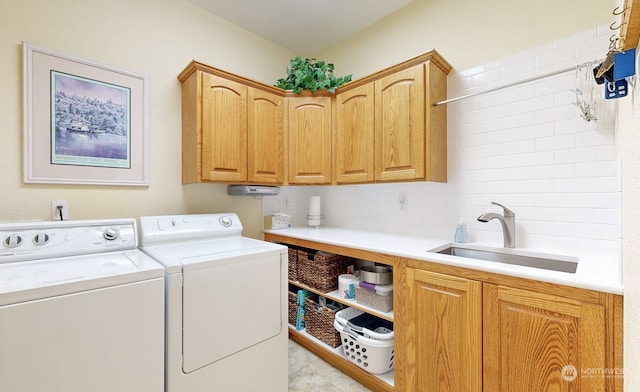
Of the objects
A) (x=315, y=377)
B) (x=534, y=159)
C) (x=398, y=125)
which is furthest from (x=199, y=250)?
(x=534, y=159)

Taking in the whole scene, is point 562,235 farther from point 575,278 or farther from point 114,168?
point 114,168

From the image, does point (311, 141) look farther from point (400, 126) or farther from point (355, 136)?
point (400, 126)

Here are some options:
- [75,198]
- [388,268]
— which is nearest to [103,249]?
[75,198]

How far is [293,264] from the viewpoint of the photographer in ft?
8.23

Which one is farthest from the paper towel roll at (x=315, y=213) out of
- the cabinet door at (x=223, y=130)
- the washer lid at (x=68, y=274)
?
the washer lid at (x=68, y=274)

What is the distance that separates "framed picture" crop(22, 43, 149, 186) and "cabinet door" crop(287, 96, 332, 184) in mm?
1184

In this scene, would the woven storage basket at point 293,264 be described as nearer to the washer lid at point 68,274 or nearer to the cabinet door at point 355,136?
the cabinet door at point 355,136

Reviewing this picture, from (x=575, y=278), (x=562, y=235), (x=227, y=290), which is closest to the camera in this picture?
(x=575, y=278)

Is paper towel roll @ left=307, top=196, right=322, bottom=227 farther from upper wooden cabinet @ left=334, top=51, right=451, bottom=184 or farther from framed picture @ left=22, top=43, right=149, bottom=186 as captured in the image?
framed picture @ left=22, top=43, right=149, bottom=186

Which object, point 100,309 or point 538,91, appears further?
point 538,91

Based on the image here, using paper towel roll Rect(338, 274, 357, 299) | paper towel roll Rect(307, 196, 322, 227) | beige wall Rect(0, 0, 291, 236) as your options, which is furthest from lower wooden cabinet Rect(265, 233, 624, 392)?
beige wall Rect(0, 0, 291, 236)

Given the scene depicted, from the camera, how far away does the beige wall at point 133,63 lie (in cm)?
160

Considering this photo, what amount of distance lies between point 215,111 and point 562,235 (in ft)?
7.97

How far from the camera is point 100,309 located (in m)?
1.14
